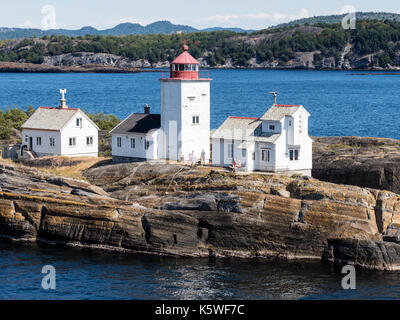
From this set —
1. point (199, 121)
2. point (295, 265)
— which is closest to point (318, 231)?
point (295, 265)

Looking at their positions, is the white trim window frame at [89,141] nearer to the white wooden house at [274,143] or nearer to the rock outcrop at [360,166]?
the white wooden house at [274,143]

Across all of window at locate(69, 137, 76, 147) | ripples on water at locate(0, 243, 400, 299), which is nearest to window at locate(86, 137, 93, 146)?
window at locate(69, 137, 76, 147)

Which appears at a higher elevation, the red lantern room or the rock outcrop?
the red lantern room

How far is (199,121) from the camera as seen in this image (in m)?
52.0

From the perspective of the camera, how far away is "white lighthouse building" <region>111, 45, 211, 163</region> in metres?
51.3

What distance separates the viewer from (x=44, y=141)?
5697 centimetres

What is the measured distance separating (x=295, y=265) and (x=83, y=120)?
24.0m

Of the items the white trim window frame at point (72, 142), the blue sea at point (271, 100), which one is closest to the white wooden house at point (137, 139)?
the white trim window frame at point (72, 142)

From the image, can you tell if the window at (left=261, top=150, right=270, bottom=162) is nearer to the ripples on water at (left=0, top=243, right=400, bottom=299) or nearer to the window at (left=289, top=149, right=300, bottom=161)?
the window at (left=289, top=149, right=300, bottom=161)

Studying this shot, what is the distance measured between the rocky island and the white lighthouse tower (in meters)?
6.22

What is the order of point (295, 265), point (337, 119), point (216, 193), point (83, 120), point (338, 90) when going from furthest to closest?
point (338, 90), point (337, 119), point (83, 120), point (216, 193), point (295, 265)

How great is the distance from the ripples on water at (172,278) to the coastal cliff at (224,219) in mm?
1133
